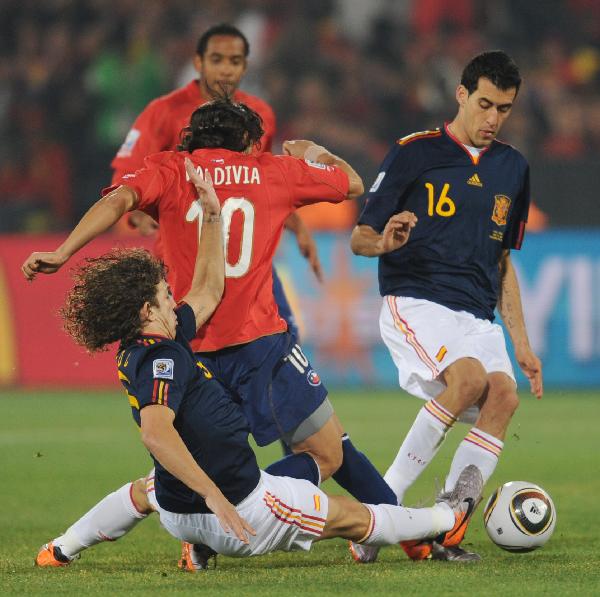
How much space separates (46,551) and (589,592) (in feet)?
6.98

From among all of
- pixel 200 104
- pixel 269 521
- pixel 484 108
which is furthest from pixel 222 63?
pixel 269 521

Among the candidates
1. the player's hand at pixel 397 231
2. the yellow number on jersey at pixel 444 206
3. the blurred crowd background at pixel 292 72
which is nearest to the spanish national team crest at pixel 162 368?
the player's hand at pixel 397 231

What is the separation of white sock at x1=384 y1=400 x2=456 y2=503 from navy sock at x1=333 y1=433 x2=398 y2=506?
24 centimetres

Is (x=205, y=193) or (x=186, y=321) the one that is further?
(x=205, y=193)

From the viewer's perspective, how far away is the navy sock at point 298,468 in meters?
5.36

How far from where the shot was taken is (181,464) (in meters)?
4.62

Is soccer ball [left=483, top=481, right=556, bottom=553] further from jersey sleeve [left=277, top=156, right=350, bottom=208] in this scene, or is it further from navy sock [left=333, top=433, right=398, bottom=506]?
jersey sleeve [left=277, top=156, right=350, bottom=208]

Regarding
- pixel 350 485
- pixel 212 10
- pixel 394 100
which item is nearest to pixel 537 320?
pixel 394 100

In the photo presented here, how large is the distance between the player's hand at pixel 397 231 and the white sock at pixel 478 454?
86 cm

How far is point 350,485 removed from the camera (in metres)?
5.72

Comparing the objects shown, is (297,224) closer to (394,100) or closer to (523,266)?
(523,266)

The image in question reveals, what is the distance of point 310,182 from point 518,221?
1.19 m

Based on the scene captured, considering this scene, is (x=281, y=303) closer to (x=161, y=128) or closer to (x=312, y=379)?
(x=161, y=128)

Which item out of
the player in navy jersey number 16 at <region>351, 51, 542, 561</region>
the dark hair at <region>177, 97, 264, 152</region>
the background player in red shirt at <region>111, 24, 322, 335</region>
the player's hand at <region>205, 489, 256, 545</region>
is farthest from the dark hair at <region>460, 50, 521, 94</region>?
the player's hand at <region>205, 489, 256, 545</region>
